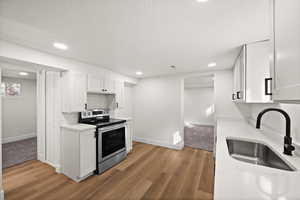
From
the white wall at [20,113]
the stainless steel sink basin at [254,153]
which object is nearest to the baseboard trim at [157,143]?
the stainless steel sink basin at [254,153]

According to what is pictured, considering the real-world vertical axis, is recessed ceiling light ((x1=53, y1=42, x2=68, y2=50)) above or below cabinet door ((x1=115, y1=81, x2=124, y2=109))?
above

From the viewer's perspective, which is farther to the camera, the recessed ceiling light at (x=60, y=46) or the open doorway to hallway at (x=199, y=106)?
the open doorway to hallway at (x=199, y=106)

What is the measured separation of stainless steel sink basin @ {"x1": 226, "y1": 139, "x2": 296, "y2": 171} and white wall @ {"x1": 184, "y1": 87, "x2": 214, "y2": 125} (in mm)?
5759

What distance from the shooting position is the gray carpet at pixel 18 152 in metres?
2.79

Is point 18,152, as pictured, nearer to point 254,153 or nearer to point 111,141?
point 111,141

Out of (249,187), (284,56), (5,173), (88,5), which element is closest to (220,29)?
(284,56)

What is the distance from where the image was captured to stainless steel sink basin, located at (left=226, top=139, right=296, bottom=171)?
1264mm

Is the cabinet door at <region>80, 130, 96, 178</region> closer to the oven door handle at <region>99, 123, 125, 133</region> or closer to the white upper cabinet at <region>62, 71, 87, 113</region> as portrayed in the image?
the oven door handle at <region>99, 123, 125, 133</region>

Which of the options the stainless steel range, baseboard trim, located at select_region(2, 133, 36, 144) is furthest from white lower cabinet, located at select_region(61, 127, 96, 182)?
baseboard trim, located at select_region(2, 133, 36, 144)

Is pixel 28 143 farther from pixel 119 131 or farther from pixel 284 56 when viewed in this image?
pixel 284 56

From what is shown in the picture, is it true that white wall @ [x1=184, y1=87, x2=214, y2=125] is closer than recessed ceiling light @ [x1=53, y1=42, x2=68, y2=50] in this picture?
No

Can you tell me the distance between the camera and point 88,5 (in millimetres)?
1069

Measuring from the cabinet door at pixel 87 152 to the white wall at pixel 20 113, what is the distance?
13.0ft

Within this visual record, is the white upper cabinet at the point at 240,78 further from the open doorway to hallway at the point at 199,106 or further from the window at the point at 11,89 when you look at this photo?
the window at the point at 11,89
